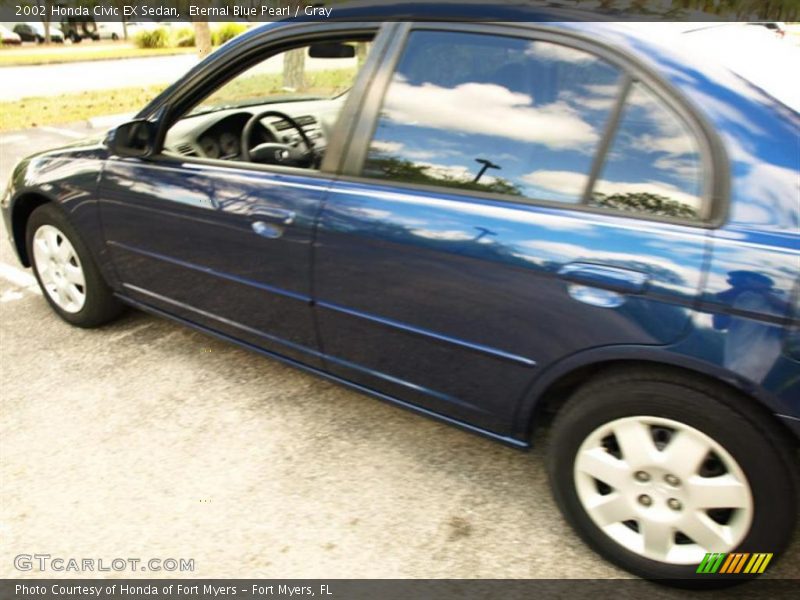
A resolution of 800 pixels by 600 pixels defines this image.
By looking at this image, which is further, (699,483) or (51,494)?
(51,494)

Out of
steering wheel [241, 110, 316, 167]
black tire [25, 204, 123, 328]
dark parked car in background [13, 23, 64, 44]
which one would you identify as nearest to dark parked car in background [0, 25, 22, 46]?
dark parked car in background [13, 23, 64, 44]

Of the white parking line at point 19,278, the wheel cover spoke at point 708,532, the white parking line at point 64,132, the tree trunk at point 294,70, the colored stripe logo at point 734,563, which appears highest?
the tree trunk at point 294,70

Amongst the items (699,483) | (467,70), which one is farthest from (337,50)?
(699,483)

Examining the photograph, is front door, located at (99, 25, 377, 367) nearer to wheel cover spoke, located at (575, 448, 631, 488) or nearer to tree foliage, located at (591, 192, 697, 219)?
tree foliage, located at (591, 192, 697, 219)

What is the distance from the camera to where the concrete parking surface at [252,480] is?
6.90 ft

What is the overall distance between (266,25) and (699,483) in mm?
2146

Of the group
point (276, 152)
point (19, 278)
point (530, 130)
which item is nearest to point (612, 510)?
point (530, 130)

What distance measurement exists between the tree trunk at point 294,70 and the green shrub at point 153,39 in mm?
28940

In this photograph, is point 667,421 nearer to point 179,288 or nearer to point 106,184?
point 179,288

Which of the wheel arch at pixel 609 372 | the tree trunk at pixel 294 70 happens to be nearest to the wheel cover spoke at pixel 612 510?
the wheel arch at pixel 609 372

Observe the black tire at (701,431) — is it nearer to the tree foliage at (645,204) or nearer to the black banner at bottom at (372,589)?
the black banner at bottom at (372,589)

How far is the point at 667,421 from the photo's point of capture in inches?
69.7

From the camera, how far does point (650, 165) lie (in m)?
1.78

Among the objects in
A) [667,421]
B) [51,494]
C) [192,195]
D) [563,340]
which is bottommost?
[51,494]
